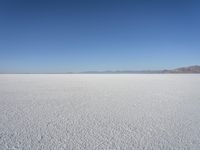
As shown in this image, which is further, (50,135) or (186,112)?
(186,112)

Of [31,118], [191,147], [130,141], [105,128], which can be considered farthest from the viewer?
[31,118]

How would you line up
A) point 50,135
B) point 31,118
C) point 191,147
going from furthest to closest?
1. point 31,118
2. point 50,135
3. point 191,147

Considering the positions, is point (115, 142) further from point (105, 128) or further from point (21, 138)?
point (21, 138)

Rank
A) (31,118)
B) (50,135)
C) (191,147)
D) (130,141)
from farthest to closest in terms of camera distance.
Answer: (31,118), (50,135), (130,141), (191,147)

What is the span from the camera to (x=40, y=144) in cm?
228

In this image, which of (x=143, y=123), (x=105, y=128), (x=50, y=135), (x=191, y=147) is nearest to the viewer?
(x=191, y=147)

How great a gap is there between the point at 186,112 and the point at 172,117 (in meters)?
0.62

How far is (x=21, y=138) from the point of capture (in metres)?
2.45

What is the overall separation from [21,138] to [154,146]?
1.79 m

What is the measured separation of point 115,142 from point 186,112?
2.32m

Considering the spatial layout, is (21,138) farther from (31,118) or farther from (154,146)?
(154,146)

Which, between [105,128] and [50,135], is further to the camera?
[105,128]

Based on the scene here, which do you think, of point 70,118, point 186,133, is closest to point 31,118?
point 70,118

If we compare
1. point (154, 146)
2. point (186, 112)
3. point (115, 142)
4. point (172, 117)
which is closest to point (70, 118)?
point (115, 142)
